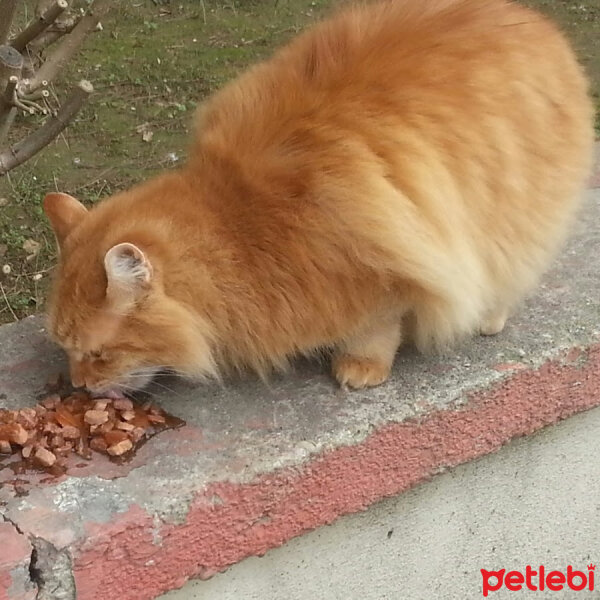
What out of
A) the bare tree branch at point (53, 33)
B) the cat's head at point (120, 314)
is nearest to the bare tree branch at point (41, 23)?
the bare tree branch at point (53, 33)

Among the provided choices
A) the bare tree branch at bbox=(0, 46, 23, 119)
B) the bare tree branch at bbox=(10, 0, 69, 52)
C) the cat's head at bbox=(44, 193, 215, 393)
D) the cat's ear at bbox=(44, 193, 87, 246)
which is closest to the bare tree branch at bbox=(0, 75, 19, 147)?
the bare tree branch at bbox=(0, 46, 23, 119)

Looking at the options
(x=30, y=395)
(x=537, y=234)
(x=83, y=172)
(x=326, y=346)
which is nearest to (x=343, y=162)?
(x=326, y=346)

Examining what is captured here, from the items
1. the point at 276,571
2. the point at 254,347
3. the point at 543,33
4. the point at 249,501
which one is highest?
the point at 543,33

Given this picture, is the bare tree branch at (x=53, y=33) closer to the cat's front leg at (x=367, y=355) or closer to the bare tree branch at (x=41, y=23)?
the bare tree branch at (x=41, y=23)

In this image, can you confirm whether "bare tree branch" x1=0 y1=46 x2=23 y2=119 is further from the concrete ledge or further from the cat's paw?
the cat's paw

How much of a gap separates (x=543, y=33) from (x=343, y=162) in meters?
0.61

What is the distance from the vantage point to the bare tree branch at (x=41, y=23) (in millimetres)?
2027

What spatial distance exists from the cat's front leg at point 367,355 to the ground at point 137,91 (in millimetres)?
1367

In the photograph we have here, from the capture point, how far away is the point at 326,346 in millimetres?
1726

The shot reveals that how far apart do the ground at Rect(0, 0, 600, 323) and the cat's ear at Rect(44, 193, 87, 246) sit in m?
1.09

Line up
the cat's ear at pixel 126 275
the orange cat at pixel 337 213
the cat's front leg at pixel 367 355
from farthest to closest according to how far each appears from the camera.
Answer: the cat's front leg at pixel 367 355 → the orange cat at pixel 337 213 → the cat's ear at pixel 126 275

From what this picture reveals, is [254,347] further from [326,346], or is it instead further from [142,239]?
[142,239]

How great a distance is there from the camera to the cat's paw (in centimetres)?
173

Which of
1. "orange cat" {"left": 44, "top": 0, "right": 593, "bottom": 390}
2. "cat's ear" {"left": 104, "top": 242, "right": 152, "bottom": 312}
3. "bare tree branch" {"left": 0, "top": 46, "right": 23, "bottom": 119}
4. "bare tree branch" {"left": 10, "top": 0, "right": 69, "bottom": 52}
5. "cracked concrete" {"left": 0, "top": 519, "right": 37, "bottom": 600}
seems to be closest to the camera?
"cracked concrete" {"left": 0, "top": 519, "right": 37, "bottom": 600}
